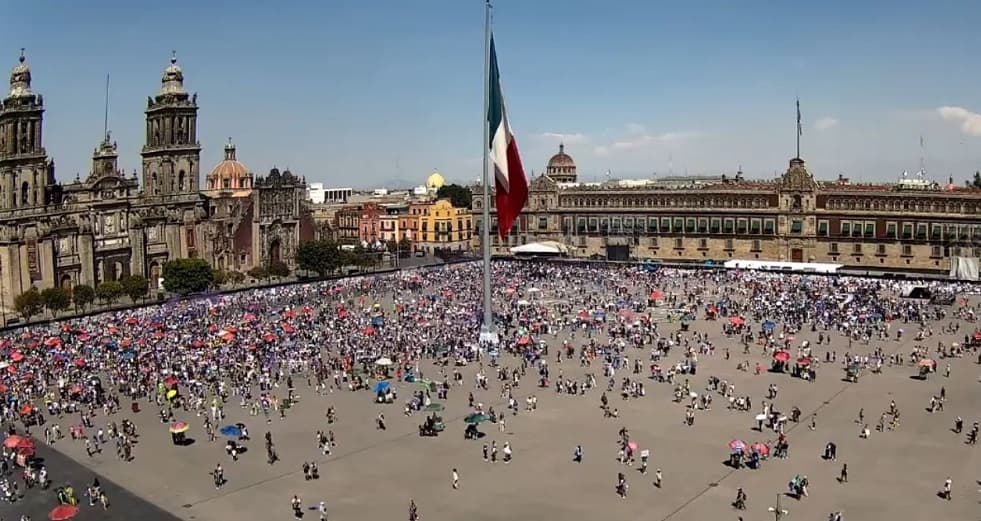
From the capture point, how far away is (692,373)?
1834 inches

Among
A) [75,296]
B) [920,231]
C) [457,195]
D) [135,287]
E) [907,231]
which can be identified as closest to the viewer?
[75,296]

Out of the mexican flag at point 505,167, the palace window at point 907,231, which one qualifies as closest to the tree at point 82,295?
the mexican flag at point 505,167

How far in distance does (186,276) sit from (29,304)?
45.4 feet

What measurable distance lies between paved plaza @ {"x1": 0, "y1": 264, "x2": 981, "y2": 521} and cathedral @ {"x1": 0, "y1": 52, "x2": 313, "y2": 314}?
41.8 m

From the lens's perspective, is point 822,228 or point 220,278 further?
point 822,228

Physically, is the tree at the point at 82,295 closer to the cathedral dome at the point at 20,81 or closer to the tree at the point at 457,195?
the cathedral dome at the point at 20,81

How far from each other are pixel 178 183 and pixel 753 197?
5910 cm

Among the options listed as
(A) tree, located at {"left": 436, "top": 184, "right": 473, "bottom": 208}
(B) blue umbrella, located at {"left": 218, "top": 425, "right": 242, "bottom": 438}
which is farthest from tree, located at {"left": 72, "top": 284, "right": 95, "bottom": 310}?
(A) tree, located at {"left": 436, "top": 184, "right": 473, "bottom": 208}

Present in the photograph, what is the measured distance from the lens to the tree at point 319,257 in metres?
90.6

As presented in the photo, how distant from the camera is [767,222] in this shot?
97.3m

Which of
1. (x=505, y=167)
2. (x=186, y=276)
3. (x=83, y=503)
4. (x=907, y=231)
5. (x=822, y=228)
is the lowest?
(x=83, y=503)

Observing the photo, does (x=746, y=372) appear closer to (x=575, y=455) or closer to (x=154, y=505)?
(x=575, y=455)

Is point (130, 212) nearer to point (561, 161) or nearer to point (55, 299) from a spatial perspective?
point (55, 299)

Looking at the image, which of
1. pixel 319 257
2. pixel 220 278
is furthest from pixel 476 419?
pixel 319 257
